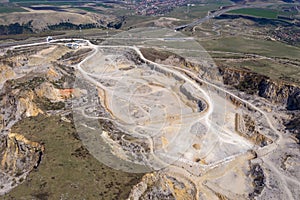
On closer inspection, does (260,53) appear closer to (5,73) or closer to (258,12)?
(5,73)

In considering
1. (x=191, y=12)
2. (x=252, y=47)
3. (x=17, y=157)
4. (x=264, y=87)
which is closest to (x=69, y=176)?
(x=17, y=157)

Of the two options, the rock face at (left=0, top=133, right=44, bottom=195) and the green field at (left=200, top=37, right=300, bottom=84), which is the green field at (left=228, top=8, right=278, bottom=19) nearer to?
the green field at (left=200, top=37, right=300, bottom=84)

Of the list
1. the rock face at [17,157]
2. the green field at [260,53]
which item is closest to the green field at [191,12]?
the green field at [260,53]

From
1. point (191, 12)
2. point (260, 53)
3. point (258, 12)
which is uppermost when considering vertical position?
point (260, 53)

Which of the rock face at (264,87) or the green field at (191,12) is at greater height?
the rock face at (264,87)

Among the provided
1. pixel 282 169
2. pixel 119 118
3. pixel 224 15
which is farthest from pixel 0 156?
pixel 224 15

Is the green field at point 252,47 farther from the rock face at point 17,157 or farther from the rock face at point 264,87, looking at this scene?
the rock face at point 17,157
